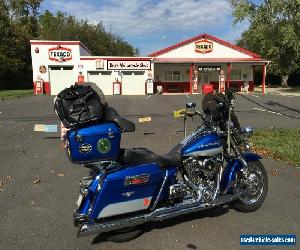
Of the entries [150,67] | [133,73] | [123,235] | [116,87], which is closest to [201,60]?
[150,67]

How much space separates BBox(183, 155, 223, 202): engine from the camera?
14.7 feet

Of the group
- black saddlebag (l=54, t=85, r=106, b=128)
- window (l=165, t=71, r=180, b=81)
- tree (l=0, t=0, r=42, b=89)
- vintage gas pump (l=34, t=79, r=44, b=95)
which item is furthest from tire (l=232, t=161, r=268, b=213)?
tree (l=0, t=0, r=42, b=89)

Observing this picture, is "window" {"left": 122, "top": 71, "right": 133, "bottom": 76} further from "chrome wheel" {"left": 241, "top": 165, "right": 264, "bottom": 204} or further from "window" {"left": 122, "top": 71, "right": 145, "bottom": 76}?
"chrome wheel" {"left": 241, "top": 165, "right": 264, "bottom": 204}

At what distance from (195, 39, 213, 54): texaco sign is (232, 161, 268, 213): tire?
34541 mm

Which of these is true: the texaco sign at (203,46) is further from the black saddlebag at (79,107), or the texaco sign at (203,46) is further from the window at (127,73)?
the black saddlebag at (79,107)

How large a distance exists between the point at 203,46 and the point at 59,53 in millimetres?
14541

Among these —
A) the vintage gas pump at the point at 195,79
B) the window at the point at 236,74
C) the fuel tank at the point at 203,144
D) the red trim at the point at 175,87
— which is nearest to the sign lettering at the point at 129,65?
the red trim at the point at 175,87

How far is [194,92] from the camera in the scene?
39250mm

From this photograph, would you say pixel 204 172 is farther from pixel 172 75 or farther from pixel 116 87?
pixel 172 75

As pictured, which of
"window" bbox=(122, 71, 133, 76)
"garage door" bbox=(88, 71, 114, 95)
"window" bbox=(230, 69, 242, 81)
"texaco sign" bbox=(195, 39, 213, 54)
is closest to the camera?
"garage door" bbox=(88, 71, 114, 95)

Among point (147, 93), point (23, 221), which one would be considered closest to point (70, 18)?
point (147, 93)

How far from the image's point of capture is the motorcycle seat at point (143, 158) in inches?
156

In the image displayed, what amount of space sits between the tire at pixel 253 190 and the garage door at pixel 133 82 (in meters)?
32.5

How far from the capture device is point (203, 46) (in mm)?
38500
